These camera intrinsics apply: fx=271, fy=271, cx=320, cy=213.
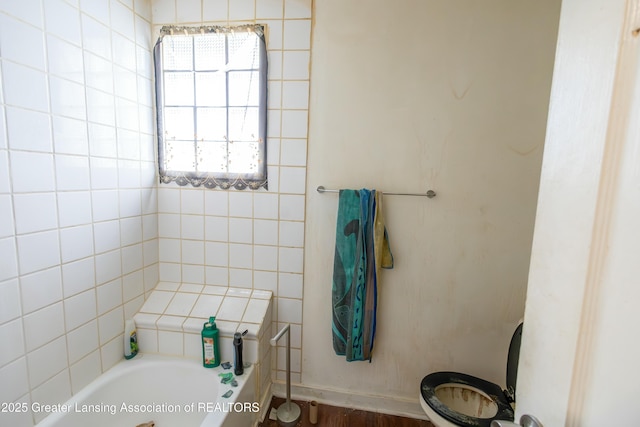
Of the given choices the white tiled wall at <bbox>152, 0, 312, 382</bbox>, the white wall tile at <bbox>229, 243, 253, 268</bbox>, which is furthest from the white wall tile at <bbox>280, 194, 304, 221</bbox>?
the white wall tile at <bbox>229, 243, 253, 268</bbox>

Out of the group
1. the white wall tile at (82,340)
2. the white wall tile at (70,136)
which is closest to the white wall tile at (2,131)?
the white wall tile at (70,136)

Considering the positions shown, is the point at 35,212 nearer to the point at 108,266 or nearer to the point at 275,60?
the point at 108,266

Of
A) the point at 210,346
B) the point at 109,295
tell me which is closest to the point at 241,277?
the point at 210,346

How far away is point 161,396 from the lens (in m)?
1.41

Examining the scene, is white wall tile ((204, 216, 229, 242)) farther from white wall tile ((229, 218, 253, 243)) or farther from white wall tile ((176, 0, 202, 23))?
white wall tile ((176, 0, 202, 23))

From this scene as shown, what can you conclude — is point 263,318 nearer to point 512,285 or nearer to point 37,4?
point 512,285

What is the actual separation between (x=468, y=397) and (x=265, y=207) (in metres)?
1.44

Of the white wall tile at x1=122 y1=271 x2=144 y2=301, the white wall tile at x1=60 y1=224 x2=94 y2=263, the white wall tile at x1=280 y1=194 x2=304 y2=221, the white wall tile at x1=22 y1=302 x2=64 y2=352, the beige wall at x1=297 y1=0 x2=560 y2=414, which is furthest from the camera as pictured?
the white wall tile at x1=280 y1=194 x2=304 y2=221

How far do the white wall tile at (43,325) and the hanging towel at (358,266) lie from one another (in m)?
1.19

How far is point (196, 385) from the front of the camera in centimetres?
139

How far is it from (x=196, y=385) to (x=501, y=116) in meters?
2.05

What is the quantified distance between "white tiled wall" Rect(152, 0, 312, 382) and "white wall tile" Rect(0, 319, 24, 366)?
713mm

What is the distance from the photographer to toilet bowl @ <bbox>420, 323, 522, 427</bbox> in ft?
Answer: 3.70

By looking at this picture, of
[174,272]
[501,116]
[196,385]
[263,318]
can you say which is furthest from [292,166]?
[196,385]
